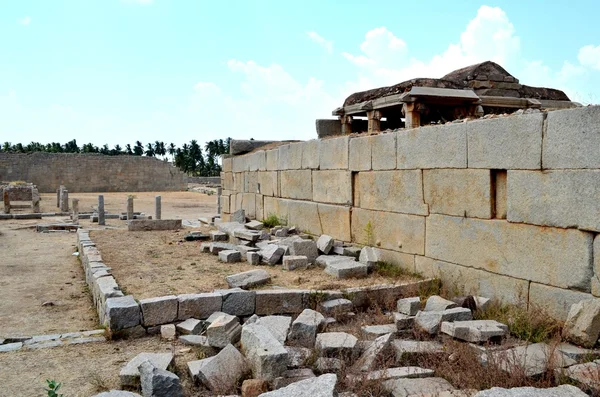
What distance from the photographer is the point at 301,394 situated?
3.32 meters

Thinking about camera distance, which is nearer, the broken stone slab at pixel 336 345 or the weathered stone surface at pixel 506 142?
the broken stone slab at pixel 336 345

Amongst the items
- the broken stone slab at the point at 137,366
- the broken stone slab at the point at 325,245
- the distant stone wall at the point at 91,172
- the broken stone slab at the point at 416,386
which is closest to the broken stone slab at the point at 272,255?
the broken stone slab at the point at 325,245

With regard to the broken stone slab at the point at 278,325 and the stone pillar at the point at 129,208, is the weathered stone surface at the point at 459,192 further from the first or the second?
the stone pillar at the point at 129,208

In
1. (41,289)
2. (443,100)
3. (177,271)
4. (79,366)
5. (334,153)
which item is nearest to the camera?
(79,366)

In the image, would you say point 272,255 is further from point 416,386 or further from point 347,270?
point 416,386

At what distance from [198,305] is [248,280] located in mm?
1010

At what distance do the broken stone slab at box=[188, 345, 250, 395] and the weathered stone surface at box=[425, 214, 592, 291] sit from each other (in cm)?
326

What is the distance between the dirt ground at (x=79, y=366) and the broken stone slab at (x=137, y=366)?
0.11 metres

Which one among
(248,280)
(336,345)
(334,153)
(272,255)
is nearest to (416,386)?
(336,345)

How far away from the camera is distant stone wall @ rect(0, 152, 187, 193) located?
39875 millimetres

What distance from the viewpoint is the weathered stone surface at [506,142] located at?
212 inches

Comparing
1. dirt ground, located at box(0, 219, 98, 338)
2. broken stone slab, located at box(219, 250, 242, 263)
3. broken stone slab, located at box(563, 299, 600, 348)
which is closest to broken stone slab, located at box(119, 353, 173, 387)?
dirt ground, located at box(0, 219, 98, 338)

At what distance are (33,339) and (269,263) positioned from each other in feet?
12.5

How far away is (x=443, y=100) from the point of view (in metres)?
11.3
